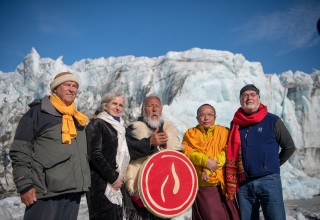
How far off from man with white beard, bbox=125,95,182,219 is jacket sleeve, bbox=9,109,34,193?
3.20 ft

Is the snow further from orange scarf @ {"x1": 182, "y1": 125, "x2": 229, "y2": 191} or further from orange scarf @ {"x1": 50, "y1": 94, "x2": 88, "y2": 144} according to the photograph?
orange scarf @ {"x1": 50, "y1": 94, "x2": 88, "y2": 144}

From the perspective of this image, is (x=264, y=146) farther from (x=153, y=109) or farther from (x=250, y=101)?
(x=153, y=109)

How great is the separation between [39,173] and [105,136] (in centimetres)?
70

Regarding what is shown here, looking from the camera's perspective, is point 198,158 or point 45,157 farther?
point 198,158

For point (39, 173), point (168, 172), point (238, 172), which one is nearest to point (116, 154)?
point (168, 172)

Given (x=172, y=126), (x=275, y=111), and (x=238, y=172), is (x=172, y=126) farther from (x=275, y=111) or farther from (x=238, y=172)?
(x=275, y=111)

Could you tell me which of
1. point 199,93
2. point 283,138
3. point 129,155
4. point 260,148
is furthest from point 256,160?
point 199,93

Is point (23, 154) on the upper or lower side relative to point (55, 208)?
upper

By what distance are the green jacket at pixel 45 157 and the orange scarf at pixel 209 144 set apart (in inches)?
Answer: 46.0

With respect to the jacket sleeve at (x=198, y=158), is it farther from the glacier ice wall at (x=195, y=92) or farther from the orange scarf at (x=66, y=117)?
the glacier ice wall at (x=195, y=92)

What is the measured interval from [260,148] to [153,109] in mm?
1144

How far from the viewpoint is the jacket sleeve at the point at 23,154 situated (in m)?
2.20

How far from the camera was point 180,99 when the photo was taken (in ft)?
54.8

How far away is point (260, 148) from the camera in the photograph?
2965mm
